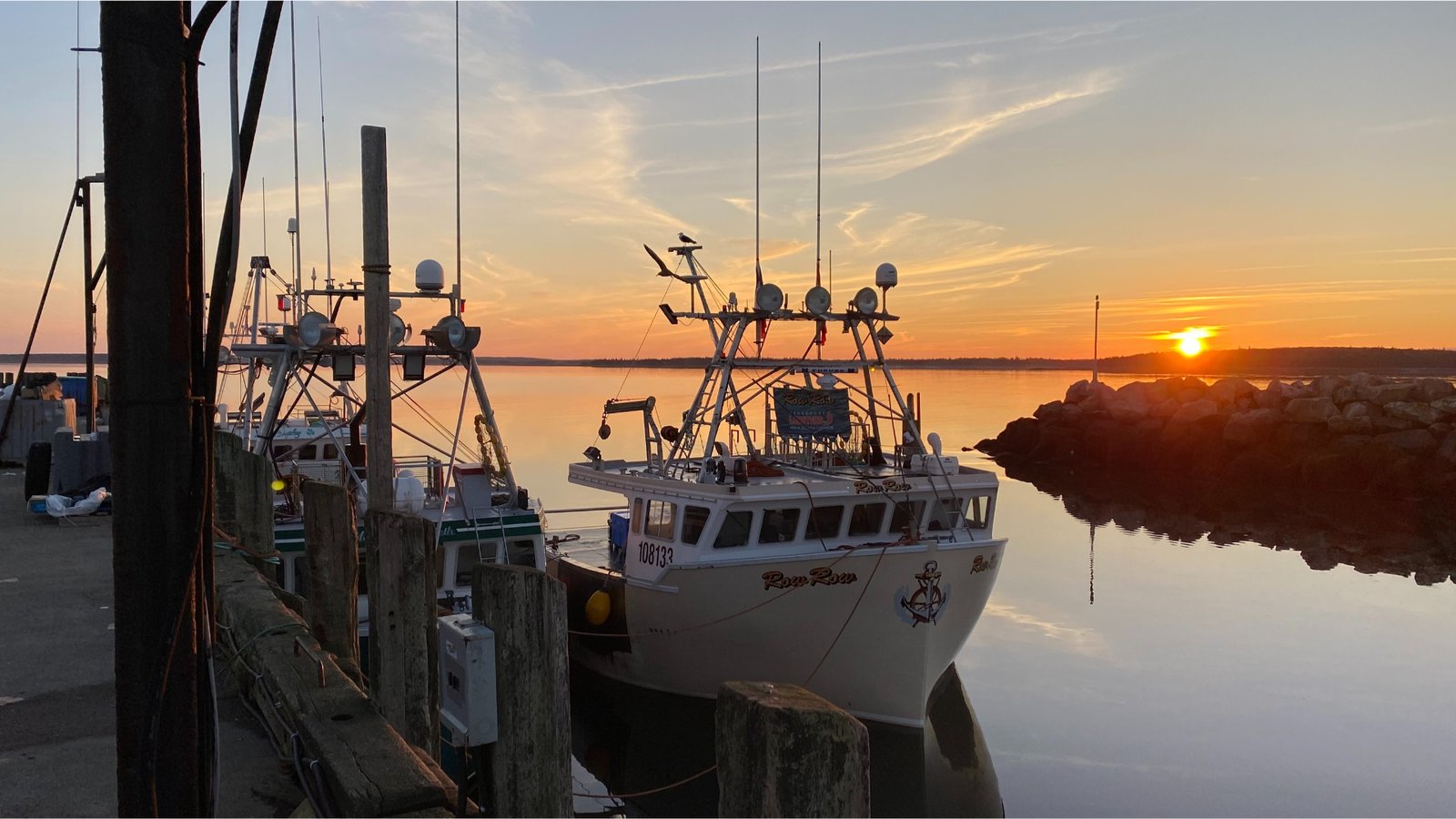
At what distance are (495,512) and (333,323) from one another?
3701 millimetres

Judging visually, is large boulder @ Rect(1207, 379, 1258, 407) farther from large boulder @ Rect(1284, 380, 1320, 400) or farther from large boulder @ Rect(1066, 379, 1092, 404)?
large boulder @ Rect(1066, 379, 1092, 404)

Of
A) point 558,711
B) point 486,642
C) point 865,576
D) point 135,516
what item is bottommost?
point 865,576

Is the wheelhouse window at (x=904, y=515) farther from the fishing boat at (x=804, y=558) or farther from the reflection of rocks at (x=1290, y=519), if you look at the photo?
the reflection of rocks at (x=1290, y=519)

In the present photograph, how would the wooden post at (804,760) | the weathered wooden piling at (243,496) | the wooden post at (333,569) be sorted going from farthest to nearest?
the weathered wooden piling at (243,496) → the wooden post at (333,569) → the wooden post at (804,760)

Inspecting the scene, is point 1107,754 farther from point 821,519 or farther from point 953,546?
point 821,519

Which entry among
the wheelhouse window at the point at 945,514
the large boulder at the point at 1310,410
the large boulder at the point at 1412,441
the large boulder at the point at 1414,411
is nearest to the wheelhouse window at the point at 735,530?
the wheelhouse window at the point at 945,514

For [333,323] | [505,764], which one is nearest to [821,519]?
[333,323]

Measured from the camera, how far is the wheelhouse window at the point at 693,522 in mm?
12906

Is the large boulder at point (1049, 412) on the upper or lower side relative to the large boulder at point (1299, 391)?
lower

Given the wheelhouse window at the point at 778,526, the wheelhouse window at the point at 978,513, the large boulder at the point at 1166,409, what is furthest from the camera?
the large boulder at the point at 1166,409

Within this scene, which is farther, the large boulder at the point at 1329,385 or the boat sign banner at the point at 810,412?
the large boulder at the point at 1329,385

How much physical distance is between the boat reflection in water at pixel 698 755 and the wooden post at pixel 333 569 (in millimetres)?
6296

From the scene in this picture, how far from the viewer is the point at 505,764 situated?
180 inches

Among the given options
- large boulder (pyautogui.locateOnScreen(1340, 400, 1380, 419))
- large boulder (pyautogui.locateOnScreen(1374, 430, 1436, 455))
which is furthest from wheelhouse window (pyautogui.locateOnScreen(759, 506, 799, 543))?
large boulder (pyautogui.locateOnScreen(1340, 400, 1380, 419))
